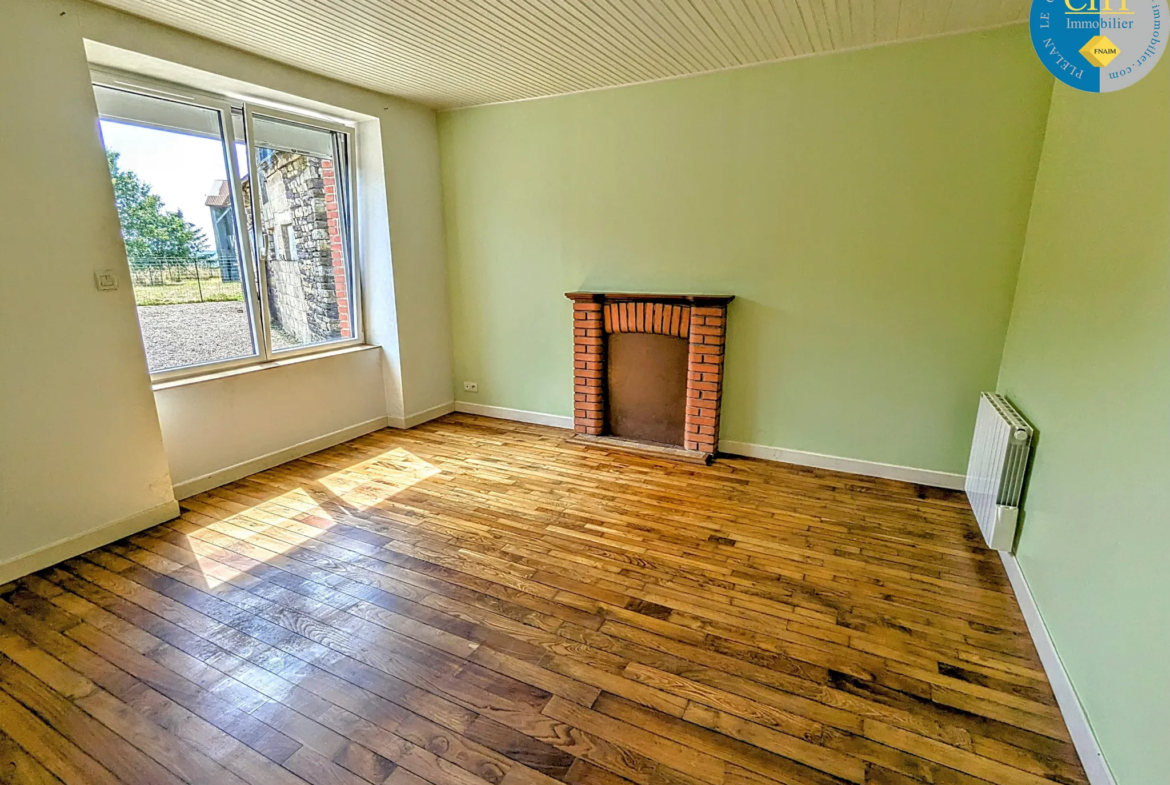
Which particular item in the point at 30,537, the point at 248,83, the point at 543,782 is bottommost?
the point at 543,782

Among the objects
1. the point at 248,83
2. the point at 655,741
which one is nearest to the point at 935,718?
the point at 655,741

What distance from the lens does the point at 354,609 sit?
2.31 m

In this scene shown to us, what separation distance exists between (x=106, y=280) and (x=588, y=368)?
297cm

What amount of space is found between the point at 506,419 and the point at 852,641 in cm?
351

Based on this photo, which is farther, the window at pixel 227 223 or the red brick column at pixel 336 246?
the red brick column at pixel 336 246

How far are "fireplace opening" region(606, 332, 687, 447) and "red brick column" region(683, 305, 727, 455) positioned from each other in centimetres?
10

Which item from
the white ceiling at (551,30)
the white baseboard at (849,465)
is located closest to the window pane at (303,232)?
the white ceiling at (551,30)

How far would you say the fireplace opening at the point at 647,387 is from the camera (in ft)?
13.4

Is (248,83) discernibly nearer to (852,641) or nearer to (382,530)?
(382,530)

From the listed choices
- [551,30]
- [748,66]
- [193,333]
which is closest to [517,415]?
[193,333]

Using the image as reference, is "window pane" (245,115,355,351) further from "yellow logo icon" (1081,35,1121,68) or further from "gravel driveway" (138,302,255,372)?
"yellow logo icon" (1081,35,1121,68)

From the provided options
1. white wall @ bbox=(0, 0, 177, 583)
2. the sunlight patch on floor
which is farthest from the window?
the sunlight patch on floor

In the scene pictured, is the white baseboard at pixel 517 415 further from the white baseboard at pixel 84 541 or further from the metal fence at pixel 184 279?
the white baseboard at pixel 84 541

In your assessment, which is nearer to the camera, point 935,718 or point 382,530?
point 935,718
